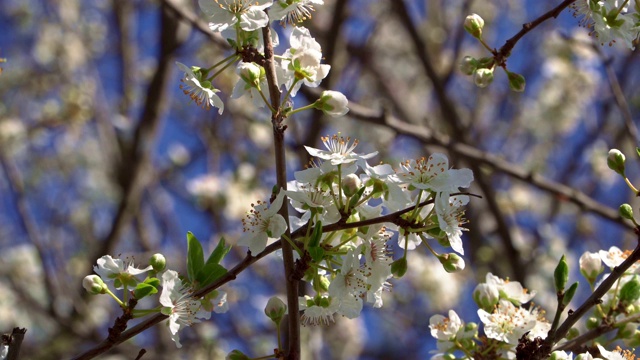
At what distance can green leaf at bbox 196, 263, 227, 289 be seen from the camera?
4.90 feet

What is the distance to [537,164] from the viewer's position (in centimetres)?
621

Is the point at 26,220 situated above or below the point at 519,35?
above

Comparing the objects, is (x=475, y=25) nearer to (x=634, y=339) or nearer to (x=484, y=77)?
(x=484, y=77)

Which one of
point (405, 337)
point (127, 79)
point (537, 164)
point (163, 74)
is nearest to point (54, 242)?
point (127, 79)

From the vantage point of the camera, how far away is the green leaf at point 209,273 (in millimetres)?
1494

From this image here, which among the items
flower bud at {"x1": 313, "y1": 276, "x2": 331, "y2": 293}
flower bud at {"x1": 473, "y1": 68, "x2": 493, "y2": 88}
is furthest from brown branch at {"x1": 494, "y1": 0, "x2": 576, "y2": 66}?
flower bud at {"x1": 313, "y1": 276, "x2": 331, "y2": 293}

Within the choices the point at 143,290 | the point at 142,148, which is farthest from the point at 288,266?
the point at 142,148

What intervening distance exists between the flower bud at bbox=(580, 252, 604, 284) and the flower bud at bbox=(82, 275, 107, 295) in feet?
3.77

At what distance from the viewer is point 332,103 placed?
1488 millimetres

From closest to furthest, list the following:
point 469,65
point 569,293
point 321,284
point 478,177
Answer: point 569,293 < point 321,284 < point 469,65 < point 478,177

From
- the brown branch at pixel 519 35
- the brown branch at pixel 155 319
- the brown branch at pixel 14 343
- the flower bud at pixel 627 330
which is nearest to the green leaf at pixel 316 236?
the brown branch at pixel 155 319

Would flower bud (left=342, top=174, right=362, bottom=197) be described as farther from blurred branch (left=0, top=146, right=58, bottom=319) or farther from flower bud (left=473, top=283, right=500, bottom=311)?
blurred branch (left=0, top=146, right=58, bottom=319)

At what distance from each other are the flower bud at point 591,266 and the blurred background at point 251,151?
1.48 meters

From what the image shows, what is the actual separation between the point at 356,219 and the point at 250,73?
1.21 ft
